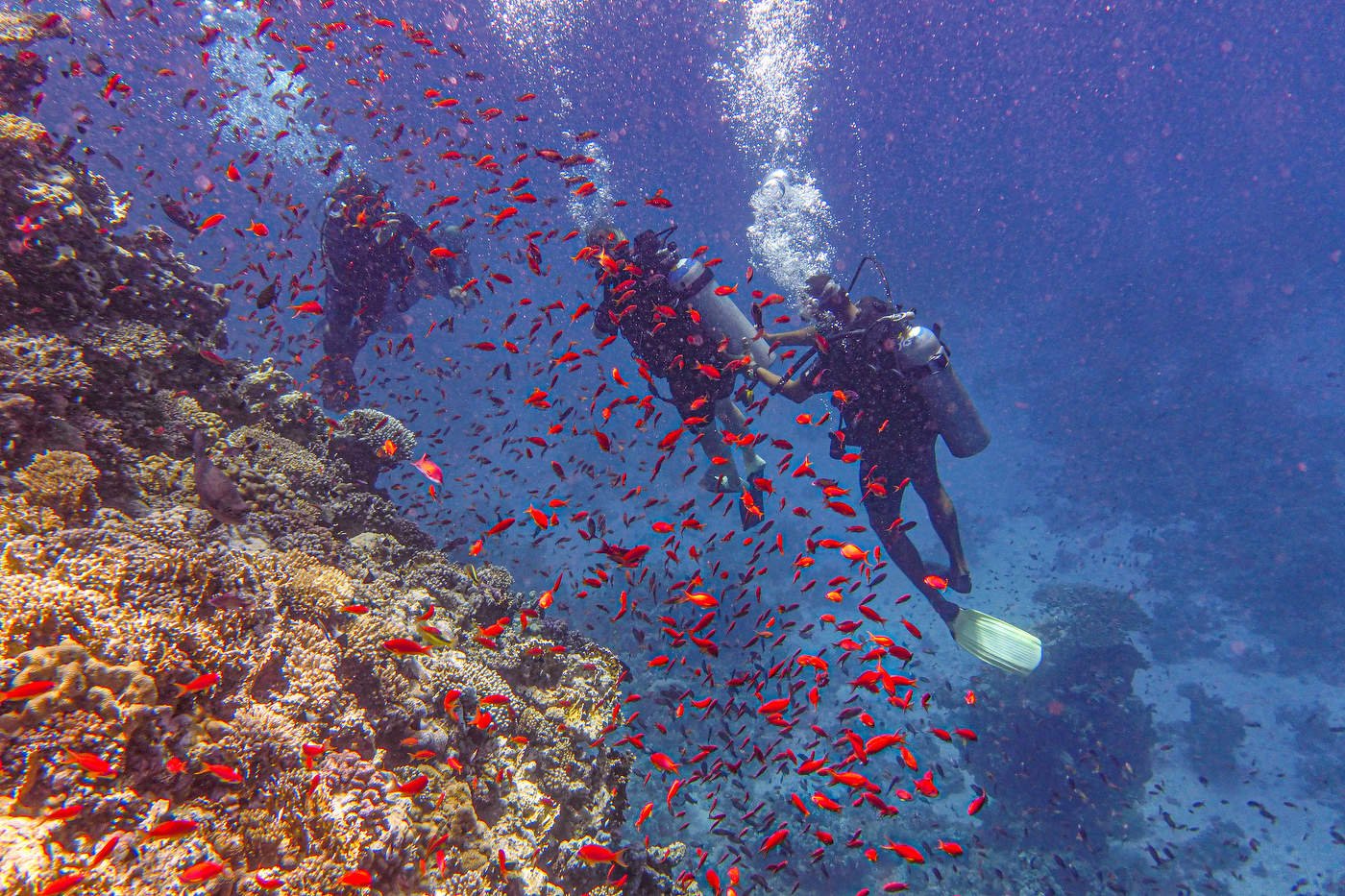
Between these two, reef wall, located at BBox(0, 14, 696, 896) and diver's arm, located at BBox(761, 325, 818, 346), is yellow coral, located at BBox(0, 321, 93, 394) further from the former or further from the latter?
diver's arm, located at BBox(761, 325, 818, 346)

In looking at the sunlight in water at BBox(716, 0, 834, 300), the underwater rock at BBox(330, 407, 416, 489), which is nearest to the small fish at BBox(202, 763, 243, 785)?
the underwater rock at BBox(330, 407, 416, 489)

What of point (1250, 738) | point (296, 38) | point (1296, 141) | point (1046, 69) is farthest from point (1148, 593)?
point (296, 38)

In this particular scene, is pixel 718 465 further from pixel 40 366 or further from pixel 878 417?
pixel 40 366

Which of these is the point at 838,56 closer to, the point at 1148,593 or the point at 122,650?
the point at 1148,593

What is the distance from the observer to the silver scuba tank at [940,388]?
7.41 m

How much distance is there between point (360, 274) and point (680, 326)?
624cm

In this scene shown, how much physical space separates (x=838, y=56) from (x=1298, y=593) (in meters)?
30.8

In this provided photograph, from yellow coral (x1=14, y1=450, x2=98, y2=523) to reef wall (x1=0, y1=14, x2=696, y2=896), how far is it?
1 cm

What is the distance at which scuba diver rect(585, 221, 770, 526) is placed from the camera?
7.46m

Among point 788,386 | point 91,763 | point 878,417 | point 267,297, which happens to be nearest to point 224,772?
point 91,763

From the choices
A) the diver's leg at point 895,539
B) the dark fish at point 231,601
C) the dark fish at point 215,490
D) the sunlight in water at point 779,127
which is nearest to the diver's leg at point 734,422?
the diver's leg at point 895,539

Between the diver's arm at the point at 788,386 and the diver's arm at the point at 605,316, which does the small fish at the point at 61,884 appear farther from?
the diver's arm at the point at 788,386

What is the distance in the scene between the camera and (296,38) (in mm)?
24359

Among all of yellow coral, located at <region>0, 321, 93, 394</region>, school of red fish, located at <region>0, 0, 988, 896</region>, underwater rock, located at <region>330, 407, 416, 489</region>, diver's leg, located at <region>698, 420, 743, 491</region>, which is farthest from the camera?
diver's leg, located at <region>698, 420, 743, 491</region>
